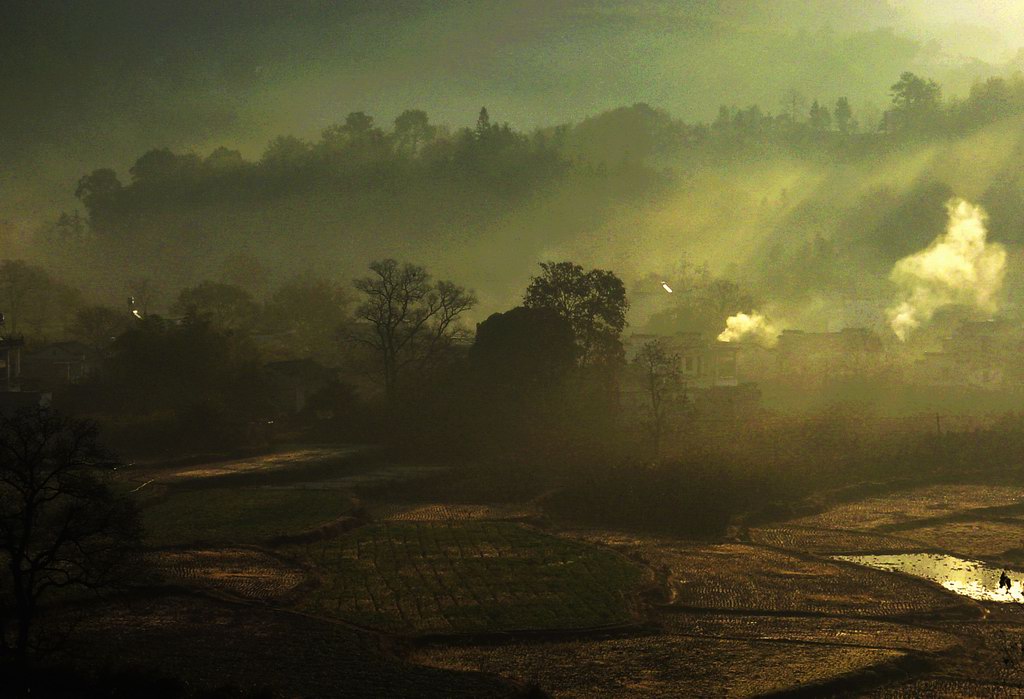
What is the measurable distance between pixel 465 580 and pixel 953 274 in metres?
96.4

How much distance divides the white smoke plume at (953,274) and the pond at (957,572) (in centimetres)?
7318

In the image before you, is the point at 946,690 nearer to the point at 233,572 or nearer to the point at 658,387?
the point at 233,572

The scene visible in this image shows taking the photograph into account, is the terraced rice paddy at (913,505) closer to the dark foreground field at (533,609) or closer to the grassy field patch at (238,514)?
the dark foreground field at (533,609)

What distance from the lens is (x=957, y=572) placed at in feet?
111

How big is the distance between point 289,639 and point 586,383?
3735 cm

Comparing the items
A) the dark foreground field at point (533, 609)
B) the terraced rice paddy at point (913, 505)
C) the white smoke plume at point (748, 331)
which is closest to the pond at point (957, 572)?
the dark foreground field at point (533, 609)

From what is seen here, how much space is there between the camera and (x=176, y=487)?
45.4 meters

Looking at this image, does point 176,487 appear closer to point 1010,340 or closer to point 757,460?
point 757,460

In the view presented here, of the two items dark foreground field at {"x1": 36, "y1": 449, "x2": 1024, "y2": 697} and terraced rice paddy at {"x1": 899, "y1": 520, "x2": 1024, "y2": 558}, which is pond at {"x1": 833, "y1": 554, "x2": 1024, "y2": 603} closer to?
dark foreground field at {"x1": 36, "y1": 449, "x2": 1024, "y2": 697}

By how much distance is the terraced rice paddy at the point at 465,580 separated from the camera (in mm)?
27375

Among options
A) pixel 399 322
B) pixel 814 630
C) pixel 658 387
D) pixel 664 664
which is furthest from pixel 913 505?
pixel 399 322

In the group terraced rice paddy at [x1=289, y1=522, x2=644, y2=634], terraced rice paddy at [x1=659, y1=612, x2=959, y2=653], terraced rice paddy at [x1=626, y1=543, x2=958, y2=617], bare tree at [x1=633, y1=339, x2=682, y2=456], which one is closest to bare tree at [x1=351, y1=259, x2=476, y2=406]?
bare tree at [x1=633, y1=339, x2=682, y2=456]

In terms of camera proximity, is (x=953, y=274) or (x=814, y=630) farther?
(x=953, y=274)

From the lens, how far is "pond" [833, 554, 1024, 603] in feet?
100
